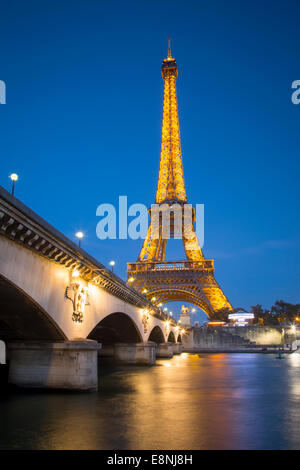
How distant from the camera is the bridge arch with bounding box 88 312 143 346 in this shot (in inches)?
1439

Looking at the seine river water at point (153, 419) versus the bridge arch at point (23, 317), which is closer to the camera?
the seine river water at point (153, 419)

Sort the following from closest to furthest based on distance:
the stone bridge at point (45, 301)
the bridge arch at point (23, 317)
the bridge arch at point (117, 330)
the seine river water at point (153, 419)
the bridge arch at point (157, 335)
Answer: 1. the seine river water at point (153, 419)
2. the stone bridge at point (45, 301)
3. the bridge arch at point (23, 317)
4. the bridge arch at point (117, 330)
5. the bridge arch at point (157, 335)

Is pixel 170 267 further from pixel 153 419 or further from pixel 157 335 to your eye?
pixel 153 419

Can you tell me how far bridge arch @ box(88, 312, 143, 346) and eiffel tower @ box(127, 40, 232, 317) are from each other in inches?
1266

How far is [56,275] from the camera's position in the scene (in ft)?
59.9

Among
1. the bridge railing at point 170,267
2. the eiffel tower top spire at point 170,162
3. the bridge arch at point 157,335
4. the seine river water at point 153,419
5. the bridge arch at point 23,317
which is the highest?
the eiffel tower top spire at point 170,162

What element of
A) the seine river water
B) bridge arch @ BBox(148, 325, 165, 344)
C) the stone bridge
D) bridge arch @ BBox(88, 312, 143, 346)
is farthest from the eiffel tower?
the seine river water

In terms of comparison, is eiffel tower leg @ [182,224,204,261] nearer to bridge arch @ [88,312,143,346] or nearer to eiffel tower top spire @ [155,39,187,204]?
eiffel tower top spire @ [155,39,187,204]

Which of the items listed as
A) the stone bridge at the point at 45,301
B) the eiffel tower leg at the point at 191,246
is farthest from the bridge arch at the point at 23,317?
the eiffel tower leg at the point at 191,246

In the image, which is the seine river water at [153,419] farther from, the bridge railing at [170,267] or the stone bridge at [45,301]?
the bridge railing at [170,267]

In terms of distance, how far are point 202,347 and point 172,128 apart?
56.2 meters

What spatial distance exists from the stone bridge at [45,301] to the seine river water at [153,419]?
3.82 feet

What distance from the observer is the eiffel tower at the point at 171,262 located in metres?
87.5
